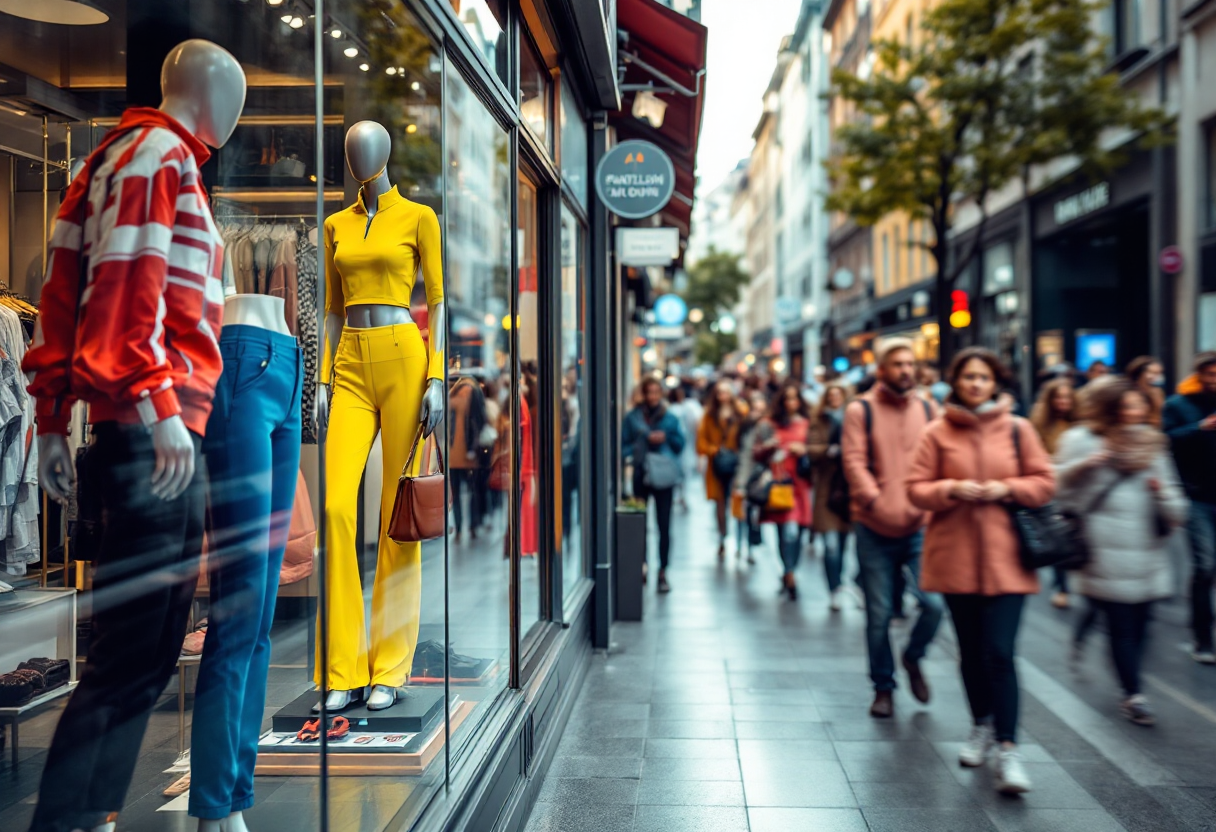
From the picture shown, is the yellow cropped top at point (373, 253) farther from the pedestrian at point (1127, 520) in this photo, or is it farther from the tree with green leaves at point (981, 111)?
the tree with green leaves at point (981, 111)

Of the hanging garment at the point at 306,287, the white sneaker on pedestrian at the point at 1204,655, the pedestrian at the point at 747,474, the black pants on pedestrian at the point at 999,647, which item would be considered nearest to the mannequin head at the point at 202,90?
the hanging garment at the point at 306,287

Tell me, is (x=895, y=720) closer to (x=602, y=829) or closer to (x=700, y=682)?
(x=700, y=682)

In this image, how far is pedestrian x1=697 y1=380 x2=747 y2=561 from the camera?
39.0ft

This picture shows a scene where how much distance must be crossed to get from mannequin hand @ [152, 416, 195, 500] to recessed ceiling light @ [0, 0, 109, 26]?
172 centimetres

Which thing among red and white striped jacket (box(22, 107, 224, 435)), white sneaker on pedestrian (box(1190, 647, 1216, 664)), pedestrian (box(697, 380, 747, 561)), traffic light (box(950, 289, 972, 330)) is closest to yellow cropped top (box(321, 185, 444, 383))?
red and white striped jacket (box(22, 107, 224, 435))

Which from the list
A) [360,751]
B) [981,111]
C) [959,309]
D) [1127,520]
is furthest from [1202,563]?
[981,111]

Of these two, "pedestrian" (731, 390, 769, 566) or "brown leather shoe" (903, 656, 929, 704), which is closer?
"brown leather shoe" (903, 656, 929, 704)

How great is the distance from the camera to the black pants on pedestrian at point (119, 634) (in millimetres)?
2156

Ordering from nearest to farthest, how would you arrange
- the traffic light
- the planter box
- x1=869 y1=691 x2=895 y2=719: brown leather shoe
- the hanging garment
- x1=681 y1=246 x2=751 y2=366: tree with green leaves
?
the hanging garment
x1=869 y1=691 x2=895 y2=719: brown leather shoe
the planter box
the traffic light
x1=681 y1=246 x2=751 y2=366: tree with green leaves

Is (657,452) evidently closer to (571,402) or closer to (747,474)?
(747,474)

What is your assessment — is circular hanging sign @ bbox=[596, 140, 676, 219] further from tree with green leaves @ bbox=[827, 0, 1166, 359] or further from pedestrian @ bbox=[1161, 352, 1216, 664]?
tree with green leaves @ bbox=[827, 0, 1166, 359]

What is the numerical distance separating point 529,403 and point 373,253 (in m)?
2.76

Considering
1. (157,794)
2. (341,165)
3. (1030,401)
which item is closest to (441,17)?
(341,165)

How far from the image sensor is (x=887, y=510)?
614 cm
